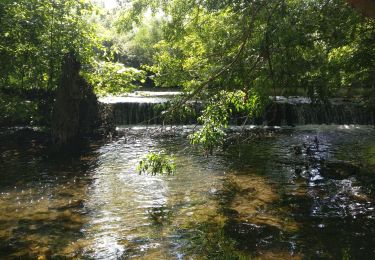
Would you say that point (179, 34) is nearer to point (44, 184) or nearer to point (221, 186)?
point (221, 186)

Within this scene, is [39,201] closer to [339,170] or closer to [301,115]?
[339,170]

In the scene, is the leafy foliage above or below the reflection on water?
above

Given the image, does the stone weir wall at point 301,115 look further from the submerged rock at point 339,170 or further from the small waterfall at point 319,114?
the submerged rock at point 339,170

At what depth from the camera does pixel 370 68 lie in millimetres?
11586

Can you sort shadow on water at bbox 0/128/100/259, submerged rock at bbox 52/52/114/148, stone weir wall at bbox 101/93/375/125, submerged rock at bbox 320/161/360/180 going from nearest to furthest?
shadow on water at bbox 0/128/100/259 → submerged rock at bbox 320/161/360/180 → submerged rock at bbox 52/52/114/148 → stone weir wall at bbox 101/93/375/125

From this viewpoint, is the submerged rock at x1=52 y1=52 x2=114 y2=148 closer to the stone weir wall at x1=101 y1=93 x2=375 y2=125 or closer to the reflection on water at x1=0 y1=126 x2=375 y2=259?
the reflection on water at x1=0 y1=126 x2=375 y2=259

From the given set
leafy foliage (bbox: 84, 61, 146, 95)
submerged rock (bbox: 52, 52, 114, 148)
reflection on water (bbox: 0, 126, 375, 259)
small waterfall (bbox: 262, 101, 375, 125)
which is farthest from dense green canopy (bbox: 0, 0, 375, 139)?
small waterfall (bbox: 262, 101, 375, 125)

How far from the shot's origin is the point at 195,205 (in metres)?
8.66

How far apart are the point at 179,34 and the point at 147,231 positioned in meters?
5.09

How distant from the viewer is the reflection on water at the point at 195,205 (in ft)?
21.6

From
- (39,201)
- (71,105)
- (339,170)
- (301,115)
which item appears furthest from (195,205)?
(301,115)

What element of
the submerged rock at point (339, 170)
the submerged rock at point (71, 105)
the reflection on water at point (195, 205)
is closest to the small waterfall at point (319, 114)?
the reflection on water at point (195, 205)

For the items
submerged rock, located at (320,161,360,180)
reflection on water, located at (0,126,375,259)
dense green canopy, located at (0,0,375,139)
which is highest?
Answer: dense green canopy, located at (0,0,375,139)

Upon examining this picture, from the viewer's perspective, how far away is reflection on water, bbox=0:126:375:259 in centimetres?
657
